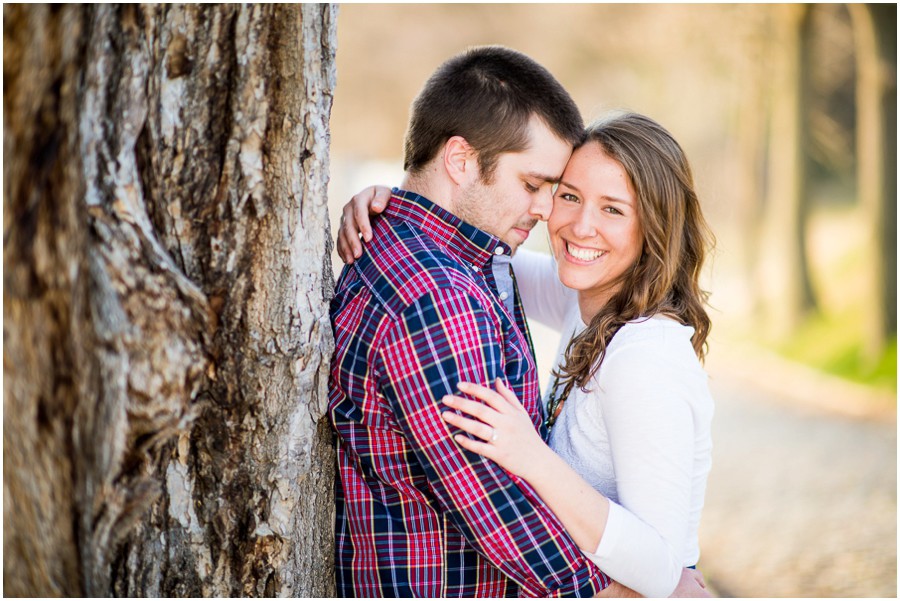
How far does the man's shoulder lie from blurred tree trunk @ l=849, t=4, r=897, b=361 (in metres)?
8.10

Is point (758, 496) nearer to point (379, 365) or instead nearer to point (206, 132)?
point (379, 365)

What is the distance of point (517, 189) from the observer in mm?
2551

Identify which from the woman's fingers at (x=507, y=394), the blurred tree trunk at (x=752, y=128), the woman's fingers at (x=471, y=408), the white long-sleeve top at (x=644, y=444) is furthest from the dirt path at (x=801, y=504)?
the blurred tree trunk at (x=752, y=128)

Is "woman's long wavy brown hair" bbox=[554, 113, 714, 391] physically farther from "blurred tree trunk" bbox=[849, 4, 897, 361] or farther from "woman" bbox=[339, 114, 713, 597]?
"blurred tree trunk" bbox=[849, 4, 897, 361]

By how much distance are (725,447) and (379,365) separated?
6421mm

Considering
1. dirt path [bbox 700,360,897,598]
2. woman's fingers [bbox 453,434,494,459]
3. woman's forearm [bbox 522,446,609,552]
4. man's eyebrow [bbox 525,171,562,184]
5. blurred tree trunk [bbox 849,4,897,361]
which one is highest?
blurred tree trunk [bbox 849,4,897,361]

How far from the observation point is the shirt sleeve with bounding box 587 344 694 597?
7.10ft

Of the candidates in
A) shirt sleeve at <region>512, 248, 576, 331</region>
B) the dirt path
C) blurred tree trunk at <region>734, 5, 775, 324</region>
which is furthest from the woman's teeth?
blurred tree trunk at <region>734, 5, 775, 324</region>

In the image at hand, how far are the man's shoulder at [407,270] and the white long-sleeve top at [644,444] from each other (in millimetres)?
547

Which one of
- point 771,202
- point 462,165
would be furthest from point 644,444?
point 771,202

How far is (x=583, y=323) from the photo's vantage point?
2908mm

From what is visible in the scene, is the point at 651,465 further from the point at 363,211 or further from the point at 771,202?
the point at 771,202

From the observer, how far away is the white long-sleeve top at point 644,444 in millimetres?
2156

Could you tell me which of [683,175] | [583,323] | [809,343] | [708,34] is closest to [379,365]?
[583,323]
